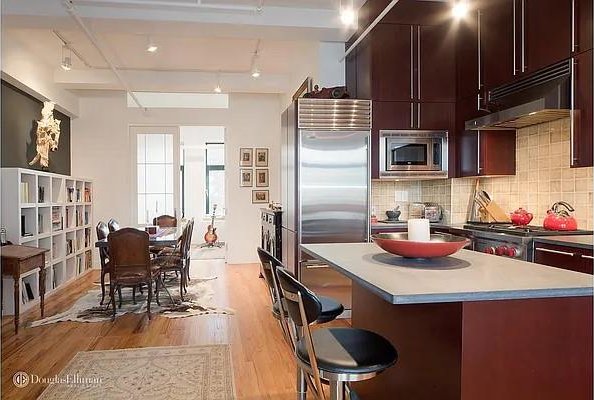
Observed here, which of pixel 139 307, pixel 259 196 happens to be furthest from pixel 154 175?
pixel 139 307

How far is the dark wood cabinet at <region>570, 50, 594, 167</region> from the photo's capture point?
300cm

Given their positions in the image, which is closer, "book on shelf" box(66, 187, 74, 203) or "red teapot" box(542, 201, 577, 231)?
"red teapot" box(542, 201, 577, 231)

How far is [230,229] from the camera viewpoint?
8047 mm

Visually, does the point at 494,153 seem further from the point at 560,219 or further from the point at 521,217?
the point at 560,219

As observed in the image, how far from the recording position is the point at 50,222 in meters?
5.63

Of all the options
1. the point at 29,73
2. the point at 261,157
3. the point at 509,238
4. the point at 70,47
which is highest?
the point at 70,47

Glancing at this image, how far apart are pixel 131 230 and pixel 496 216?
356cm

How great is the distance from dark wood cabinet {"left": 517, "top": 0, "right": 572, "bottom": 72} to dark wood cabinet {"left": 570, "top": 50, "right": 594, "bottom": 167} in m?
0.16

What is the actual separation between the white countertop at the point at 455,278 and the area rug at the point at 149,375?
4.62ft

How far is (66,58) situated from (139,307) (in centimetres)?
334

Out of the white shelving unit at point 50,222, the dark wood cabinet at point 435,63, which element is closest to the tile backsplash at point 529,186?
the dark wood cabinet at point 435,63

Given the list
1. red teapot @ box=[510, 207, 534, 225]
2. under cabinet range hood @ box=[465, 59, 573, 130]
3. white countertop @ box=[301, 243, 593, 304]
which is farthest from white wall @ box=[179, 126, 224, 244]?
white countertop @ box=[301, 243, 593, 304]

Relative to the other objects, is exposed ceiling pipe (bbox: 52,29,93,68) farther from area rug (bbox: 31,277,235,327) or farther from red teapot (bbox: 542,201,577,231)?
red teapot (bbox: 542,201,577,231)

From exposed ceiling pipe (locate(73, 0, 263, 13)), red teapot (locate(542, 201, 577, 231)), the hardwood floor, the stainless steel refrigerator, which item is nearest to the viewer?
the hardwood floor
